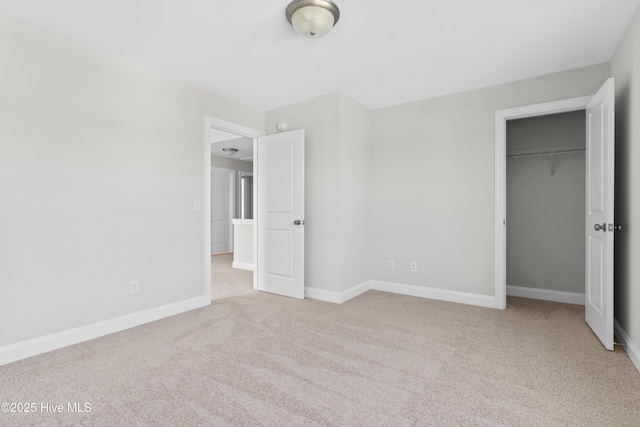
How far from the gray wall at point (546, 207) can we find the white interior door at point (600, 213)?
0.85m

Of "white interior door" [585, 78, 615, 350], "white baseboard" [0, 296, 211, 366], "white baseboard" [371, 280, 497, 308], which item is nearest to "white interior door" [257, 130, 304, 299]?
"white baseboard" [0, 296, 211, 366]

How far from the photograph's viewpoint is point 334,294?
3.73 meters

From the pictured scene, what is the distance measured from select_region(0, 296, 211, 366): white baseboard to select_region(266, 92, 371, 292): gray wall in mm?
1465

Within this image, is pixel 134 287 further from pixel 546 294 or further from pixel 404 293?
pixel 546 294

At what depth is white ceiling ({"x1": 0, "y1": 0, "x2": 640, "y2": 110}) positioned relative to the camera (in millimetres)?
2172

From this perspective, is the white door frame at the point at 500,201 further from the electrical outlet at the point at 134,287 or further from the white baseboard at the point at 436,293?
the electrical outlet at the point at 134,287

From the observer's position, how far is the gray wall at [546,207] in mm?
3648

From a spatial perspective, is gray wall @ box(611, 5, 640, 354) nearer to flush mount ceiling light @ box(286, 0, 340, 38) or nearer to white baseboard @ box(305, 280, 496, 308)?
white baseboard @ box(305, 280, 496, 308)

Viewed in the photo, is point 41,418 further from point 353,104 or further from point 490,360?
point 353,104

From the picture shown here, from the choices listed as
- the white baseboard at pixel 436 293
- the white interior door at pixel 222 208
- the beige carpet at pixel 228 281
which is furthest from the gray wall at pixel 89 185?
the white interior door at pixel 222 208

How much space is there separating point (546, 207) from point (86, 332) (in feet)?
15.5

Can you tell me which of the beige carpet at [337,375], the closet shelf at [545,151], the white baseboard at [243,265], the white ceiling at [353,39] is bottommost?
the beige carpet at [337,375]

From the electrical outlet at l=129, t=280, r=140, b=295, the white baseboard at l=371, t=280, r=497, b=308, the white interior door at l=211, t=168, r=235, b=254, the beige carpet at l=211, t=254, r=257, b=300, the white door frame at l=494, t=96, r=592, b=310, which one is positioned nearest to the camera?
the electrical outlet at l=129, t=280, r=140, b=295

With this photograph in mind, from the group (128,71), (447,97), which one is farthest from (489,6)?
(128,71)
